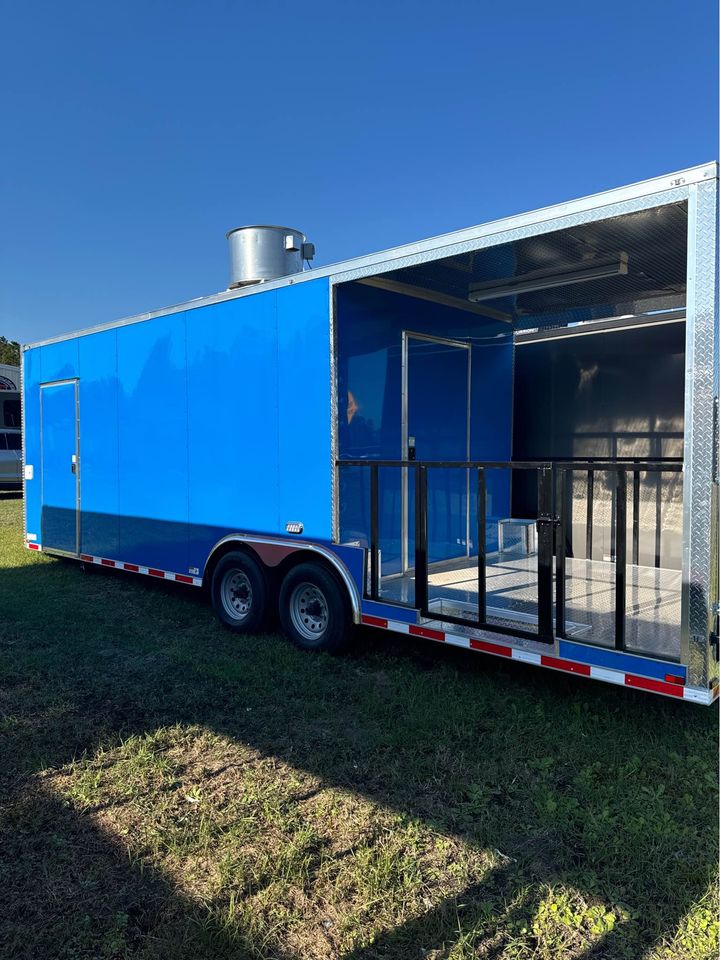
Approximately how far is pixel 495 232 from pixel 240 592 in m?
3.65

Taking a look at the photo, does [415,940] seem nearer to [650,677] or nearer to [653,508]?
[650,677]

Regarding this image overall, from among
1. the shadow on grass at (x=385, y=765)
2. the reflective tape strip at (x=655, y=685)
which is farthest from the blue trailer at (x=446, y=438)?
the shadow on grass at (x=385, y=765)

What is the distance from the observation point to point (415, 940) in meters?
2.48

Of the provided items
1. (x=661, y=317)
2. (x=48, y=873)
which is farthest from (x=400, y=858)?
(x=661, y=317)

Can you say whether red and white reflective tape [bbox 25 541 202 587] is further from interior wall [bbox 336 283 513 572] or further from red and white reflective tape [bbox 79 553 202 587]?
interior wall [bbox 336 283 513 572]

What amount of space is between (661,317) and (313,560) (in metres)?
3.67

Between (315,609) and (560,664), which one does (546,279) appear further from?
(315,609)

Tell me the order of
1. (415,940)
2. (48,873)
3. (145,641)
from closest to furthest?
(415,940), (48,873), (145,641)

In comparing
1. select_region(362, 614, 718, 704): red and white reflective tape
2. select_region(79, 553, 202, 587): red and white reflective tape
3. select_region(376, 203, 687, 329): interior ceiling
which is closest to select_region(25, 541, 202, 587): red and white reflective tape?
select_region(79, 553, 202, 587): red and white reflective tape

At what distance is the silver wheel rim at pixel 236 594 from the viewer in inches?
239

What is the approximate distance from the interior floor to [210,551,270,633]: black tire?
1.07m

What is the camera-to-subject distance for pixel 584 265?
16.2ft

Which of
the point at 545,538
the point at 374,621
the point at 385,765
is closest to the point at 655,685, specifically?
the point at 545,538

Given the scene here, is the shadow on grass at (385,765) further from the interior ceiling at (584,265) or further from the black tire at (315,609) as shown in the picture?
the interior ceiling at (584,265)
